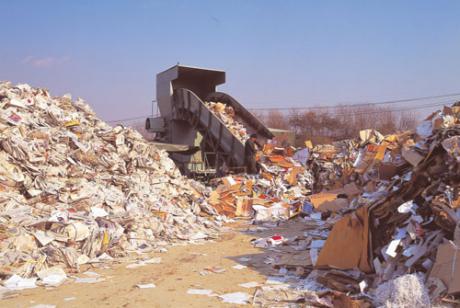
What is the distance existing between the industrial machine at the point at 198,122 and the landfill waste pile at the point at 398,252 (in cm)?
704

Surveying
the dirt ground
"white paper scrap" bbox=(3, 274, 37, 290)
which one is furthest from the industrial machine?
"white paper scrap" bbox=(3, 274, 37, 290)

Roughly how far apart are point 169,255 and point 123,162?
3.03 metres

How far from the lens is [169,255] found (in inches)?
232

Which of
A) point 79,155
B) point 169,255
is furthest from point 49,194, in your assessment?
point 169,255

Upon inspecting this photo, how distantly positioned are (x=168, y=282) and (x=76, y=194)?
2.75m

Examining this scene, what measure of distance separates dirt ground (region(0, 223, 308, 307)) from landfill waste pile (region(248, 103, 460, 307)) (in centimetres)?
41

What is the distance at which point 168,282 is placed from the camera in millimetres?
4637

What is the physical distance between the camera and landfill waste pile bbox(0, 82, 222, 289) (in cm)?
511

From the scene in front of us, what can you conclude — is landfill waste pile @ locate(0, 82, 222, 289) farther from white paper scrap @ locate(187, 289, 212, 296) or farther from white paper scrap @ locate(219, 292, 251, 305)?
white paper scrap @ locate(219, 292, 251, 305)

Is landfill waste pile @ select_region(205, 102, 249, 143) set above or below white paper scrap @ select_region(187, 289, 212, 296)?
above

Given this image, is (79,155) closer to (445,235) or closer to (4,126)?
(4,126)

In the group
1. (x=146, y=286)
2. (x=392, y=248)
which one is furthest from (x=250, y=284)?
(x=392, y=248)

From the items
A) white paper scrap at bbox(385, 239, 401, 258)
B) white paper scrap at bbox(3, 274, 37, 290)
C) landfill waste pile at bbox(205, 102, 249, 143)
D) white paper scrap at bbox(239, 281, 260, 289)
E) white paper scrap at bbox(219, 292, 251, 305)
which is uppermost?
landfill waste pile at bbox(205, 102, 249, 143)

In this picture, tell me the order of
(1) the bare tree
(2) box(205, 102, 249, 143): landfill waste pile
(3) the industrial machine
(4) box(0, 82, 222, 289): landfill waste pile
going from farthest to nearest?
(1) the bare tree < (2) box(205, 102, 249, 143): landfill waste pile < (3) the industrial machine < (4) box(0, 82, 222, 289): landfill waste pile
